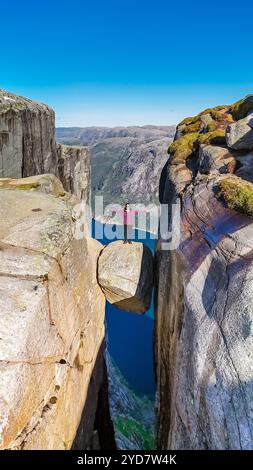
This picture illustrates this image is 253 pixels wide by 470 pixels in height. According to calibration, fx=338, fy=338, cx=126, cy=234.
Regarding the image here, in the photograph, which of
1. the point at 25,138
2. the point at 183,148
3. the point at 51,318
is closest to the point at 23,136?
the point at 25,138

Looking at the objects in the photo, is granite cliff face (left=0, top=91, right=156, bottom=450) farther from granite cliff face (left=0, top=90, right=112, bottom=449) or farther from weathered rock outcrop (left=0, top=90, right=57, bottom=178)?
weathered rock outcrop (left=0, top=90, right=57, bottom=178)

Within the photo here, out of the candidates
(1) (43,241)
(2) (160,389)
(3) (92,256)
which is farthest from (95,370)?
(1) (43,241)

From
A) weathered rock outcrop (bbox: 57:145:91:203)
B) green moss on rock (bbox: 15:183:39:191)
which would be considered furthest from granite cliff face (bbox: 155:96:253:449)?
weathered rock outcrop (bbox: 57:145:91:203)

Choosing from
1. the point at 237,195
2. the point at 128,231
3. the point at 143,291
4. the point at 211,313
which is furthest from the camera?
the point at 128,231

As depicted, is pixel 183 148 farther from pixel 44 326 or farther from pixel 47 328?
pixel 44 326

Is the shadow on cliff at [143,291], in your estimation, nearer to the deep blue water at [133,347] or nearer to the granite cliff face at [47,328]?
the granite cliff face at [47,328]

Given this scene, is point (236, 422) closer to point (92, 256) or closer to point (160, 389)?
point (160, 389)
